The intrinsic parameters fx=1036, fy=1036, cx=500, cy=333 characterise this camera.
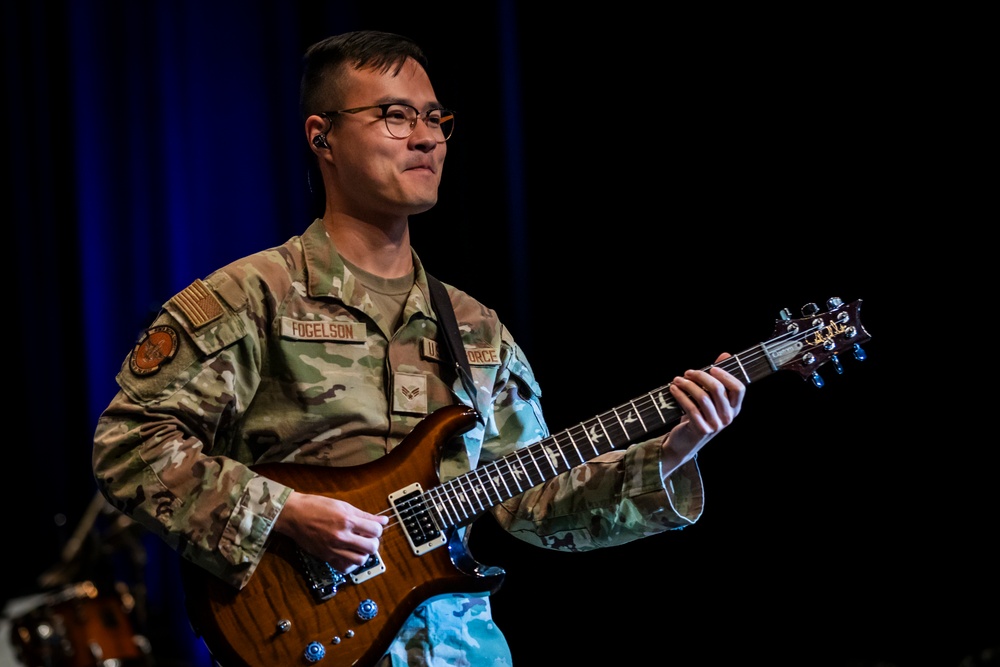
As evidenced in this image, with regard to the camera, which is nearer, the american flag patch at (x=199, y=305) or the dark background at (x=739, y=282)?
the american flag patch at (x=199, y=305)

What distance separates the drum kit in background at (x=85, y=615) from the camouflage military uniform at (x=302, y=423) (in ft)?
9.17

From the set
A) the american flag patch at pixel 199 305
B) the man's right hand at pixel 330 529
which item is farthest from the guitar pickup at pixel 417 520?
the american flag patch at pixel 199 305

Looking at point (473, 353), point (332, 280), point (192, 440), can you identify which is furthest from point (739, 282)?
point (192, 440)

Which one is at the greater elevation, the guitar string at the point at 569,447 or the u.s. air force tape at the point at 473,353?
the u.s. air force tape at the point at 473,353

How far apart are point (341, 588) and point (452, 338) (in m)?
0.64

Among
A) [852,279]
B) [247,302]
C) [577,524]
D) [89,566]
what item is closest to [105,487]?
[247,302]

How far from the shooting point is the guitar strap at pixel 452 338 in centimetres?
239

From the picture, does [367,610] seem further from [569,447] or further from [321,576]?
[569,447]

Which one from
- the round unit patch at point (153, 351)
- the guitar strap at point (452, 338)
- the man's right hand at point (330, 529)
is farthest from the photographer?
the guitar strap at point (452, 338)

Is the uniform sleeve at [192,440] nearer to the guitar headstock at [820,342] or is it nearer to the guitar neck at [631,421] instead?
the guitar neck at [631,421]

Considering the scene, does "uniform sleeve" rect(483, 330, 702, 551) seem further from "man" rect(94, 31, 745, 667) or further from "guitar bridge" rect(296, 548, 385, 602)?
"guitar bridge" rect(296, 548, 385, 602)

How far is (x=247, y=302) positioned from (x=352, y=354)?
10.1 inches

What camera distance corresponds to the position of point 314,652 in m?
2.05

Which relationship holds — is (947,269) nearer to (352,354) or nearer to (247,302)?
(352,354)
